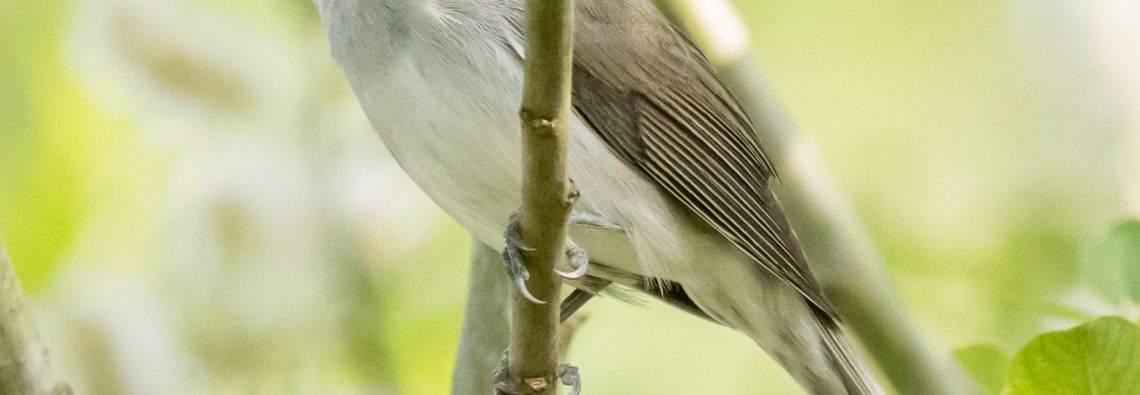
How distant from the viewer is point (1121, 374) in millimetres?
747

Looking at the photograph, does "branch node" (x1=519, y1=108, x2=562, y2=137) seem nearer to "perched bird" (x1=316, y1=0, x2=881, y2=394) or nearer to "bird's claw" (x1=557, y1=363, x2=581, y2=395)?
"perched bird" (x1=316, y1=0, x2=881, y2=394)

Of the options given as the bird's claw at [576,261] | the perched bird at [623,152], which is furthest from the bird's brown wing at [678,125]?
the bird's claw at [576,261]

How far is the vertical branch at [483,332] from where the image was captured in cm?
121

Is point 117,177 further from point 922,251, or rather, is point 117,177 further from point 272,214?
point 922,251

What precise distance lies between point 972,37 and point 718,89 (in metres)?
0.61

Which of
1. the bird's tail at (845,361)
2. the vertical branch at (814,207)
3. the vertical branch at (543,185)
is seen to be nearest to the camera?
the vertical branch at (543,185)

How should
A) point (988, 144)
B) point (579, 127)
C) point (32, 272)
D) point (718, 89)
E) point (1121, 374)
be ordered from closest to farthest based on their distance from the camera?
1. point (1121, 374)
2. point (579, 127)
3. point (718, 89)
4. point (32, 272)
5. point (988, 144)

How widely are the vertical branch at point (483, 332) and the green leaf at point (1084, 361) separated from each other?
2.00 ft

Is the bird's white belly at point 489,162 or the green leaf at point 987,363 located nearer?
the bird's white belly at point 489,162

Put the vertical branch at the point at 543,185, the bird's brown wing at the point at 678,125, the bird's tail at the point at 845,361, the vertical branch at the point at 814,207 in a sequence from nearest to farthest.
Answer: the vertical branch at the point at 543,185 → the bird's brown wing at the point at 678,125 → the bird's tail at the point at 845,361 → the vertical branch at the point at 814,207

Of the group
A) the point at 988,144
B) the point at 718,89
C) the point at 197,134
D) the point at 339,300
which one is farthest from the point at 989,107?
the point at 197,134

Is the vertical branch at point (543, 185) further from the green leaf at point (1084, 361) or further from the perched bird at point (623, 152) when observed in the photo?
the green leaf at point (1084, 361)

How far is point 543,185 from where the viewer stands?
2.21 ft

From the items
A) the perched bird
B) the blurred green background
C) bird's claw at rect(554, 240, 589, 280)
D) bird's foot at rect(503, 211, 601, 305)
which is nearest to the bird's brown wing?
the perched bird
